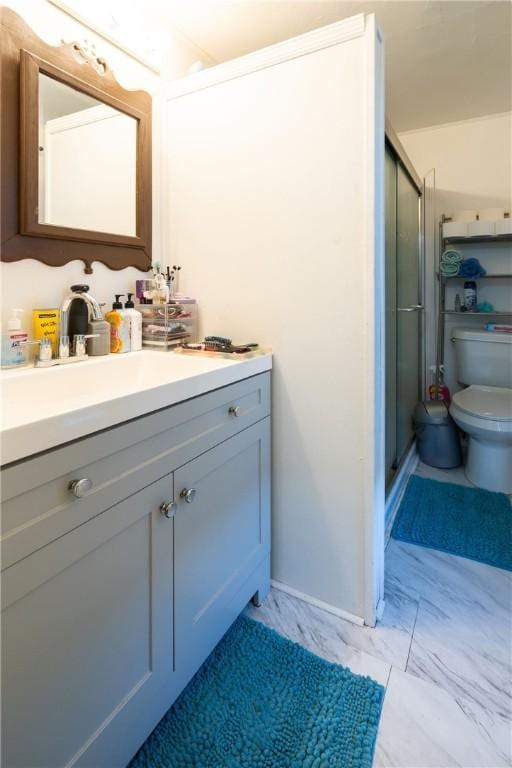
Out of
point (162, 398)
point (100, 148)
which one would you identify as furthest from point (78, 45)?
point (162, 398)

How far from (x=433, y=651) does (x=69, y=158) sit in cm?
189

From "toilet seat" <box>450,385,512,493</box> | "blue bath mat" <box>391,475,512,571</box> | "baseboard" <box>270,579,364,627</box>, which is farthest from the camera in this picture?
"toilet seat" <box>450,385,512,493</box>

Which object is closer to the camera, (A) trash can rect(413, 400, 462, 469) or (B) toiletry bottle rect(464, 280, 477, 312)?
(A) trash can rect(413, 400, 462, 469)

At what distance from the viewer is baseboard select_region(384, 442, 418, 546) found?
1.94 metres

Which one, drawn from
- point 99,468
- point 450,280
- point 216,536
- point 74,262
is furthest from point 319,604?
point 450,280

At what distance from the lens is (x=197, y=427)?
1.05 m

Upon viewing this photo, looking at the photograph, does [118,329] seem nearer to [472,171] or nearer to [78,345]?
[78,345]

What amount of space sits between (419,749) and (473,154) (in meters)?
3.10

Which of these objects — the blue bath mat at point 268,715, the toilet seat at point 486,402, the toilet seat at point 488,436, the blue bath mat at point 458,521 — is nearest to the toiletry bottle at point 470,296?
the toilet seat at point 486,402

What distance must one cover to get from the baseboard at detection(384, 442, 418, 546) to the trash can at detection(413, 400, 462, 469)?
10 centimetres

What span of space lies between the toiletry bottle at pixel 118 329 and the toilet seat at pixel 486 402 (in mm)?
1773

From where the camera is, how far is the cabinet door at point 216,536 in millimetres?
1015

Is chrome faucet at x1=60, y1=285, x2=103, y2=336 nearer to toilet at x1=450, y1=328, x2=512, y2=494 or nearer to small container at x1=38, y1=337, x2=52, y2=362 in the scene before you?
small container at x1=38, y1=337, x2=52, y2=362

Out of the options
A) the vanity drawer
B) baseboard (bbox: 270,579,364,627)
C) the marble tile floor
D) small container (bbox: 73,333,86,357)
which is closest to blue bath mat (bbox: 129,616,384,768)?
the marble tile floor
